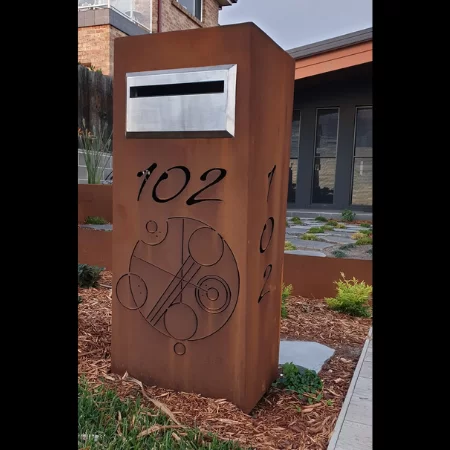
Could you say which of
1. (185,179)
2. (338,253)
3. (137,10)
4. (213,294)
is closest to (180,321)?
(213,294)

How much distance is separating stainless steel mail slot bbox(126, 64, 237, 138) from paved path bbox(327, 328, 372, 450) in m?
1.56

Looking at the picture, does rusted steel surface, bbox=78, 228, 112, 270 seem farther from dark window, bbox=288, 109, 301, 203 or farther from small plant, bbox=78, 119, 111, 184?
dark window, bbox=288, 109, 301, 203

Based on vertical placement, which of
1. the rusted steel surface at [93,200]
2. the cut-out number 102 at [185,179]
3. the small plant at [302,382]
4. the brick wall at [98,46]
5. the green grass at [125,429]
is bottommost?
the small plant at [302,382]

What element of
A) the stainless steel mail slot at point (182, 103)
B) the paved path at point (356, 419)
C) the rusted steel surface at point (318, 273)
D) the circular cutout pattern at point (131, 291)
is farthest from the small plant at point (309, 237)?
the stainless steel mail slot at point (182, 103)

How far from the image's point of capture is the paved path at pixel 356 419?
203 cm

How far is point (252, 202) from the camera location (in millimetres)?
2227

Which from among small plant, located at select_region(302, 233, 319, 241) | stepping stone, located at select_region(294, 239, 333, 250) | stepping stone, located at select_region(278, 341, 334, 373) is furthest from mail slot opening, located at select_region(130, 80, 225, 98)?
small plant, located at select_region(302, 233, 319, 241)

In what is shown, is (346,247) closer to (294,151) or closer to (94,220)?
(94,220)

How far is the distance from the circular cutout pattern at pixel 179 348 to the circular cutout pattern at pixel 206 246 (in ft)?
1.59

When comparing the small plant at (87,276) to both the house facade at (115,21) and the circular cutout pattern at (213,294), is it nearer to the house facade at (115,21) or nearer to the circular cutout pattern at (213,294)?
the circular cutout pattern at (213,294)

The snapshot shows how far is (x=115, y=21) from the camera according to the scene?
11984mm
